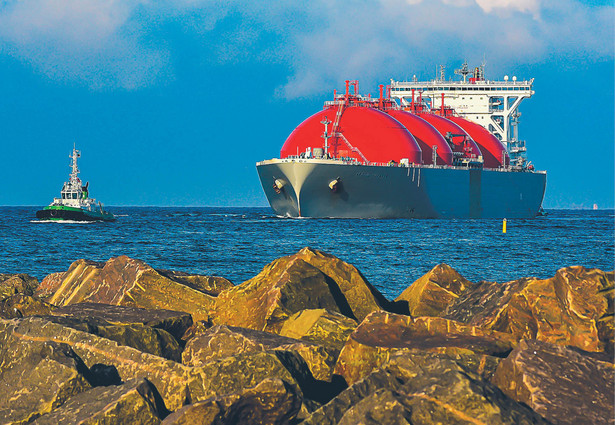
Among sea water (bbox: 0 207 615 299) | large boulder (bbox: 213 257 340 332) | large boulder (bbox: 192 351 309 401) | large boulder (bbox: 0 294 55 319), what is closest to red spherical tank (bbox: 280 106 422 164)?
sea water (bbox: 0 207 615 299)

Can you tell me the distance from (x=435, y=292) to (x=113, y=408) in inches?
183

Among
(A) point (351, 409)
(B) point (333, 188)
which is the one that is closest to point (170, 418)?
(A) point (351, 409)

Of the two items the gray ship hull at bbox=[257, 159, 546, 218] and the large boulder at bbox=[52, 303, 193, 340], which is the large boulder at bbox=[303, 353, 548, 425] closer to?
the large boulder at bbox=[52, 303, 193, 340]

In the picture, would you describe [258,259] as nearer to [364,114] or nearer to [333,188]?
[333,188]

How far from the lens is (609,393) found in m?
5.09

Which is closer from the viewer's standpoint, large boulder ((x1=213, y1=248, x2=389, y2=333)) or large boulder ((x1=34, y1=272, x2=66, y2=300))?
large boulder ((x1=213, y1=248, x2=389, y2=333))

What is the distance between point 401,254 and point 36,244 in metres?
15.2

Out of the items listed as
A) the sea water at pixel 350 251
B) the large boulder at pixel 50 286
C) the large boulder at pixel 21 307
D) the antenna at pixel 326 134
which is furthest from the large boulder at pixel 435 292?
the antenna at pixel 326 134

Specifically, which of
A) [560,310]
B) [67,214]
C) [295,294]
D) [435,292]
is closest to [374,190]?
[67,214]

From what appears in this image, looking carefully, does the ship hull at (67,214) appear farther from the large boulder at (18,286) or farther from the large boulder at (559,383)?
the large boulder at (559,383)

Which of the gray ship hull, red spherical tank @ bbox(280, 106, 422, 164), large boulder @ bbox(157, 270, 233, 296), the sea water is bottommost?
the sea water

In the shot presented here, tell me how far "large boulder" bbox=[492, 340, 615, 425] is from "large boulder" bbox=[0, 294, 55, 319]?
5.74 m

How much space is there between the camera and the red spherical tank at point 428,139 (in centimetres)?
5766

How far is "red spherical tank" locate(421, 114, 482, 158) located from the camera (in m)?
61.2
